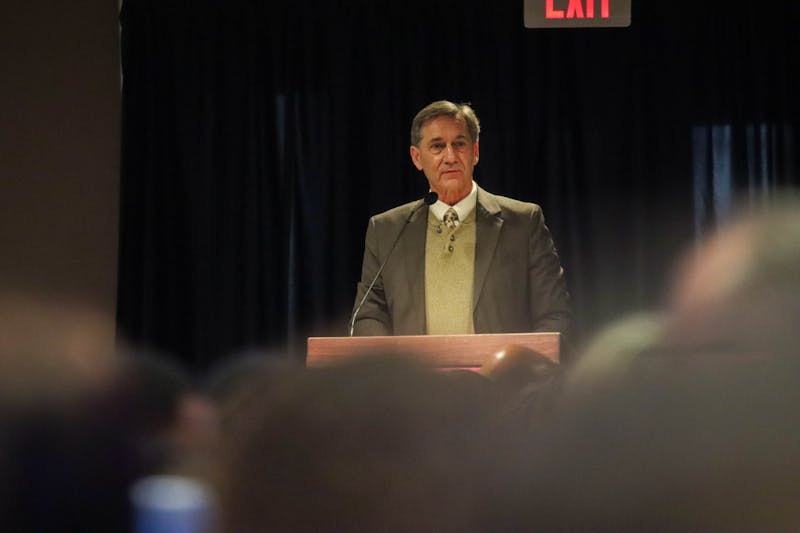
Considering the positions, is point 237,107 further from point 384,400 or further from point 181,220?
point 384,400

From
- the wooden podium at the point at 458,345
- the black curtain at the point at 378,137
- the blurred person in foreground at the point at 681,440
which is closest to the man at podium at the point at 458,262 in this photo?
the wooden podium at the point at 458,345

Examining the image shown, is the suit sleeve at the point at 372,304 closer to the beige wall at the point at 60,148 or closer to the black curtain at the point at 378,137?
the black curtain at the point at 378,137

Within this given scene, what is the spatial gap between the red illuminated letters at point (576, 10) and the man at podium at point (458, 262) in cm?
43

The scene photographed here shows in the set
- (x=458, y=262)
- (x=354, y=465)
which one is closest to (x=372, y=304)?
(x=458, y=262)

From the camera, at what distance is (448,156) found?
3016 millimetres

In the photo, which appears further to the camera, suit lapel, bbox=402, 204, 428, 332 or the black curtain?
the black curtain

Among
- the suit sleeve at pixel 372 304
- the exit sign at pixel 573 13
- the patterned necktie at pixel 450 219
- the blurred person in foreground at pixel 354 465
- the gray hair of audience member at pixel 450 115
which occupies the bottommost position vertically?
the blurred person in foreground at pixel 354 465

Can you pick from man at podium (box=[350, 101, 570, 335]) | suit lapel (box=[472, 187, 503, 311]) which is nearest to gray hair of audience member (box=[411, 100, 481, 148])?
man at podium (box=[350, 101, 570, 335])

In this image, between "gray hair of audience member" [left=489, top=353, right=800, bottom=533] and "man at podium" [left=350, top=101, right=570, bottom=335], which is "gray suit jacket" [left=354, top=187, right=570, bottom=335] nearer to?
"man at podium" [left=350, top=101, right=570, bottom=335]

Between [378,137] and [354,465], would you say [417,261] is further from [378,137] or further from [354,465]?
[354,465]

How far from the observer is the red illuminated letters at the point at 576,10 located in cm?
300

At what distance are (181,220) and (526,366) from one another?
422 centimetres

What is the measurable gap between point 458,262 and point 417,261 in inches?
5.0

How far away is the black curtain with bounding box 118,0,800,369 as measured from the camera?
4.31 meters
